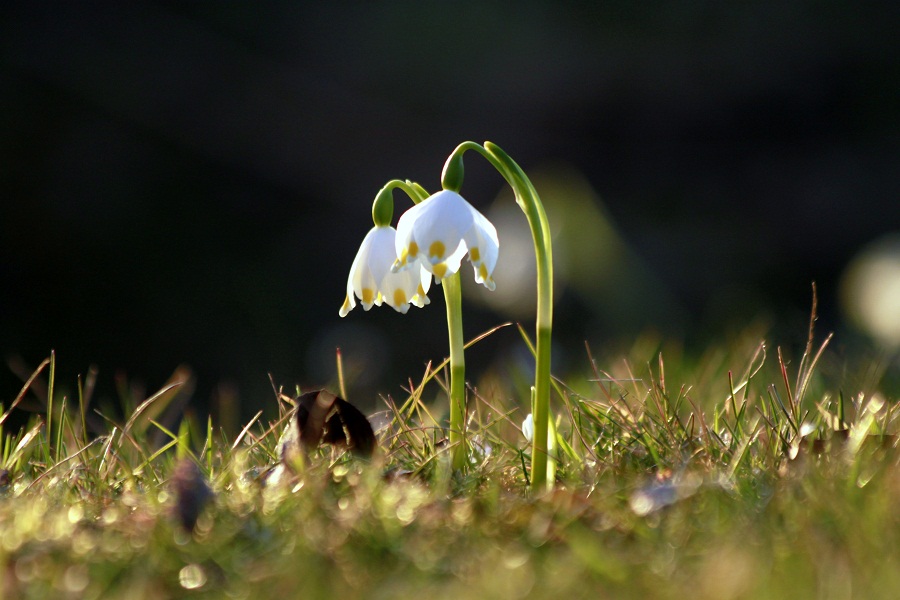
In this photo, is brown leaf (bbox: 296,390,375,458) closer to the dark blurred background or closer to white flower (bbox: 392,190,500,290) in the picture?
white flower (bbox: 392,190,500,290)

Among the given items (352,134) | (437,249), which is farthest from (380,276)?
(352,134)

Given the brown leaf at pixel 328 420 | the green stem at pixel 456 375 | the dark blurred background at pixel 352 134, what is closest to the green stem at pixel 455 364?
the green stem at pixel 456 375

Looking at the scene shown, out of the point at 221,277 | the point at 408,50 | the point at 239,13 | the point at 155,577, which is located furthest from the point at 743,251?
the point at 155,577

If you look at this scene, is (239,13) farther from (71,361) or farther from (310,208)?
(71,361)

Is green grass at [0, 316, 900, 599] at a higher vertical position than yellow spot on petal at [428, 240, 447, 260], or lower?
lower

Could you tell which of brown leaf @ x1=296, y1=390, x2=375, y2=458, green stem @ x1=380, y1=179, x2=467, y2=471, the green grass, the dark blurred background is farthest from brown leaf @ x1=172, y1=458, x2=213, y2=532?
the dark blurred background

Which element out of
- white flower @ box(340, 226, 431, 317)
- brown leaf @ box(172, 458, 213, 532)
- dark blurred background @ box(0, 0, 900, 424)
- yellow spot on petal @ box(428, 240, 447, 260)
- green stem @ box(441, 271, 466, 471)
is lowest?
dark blurred background @ box(0, 0, 900, 424)

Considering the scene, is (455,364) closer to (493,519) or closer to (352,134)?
(493,519)
